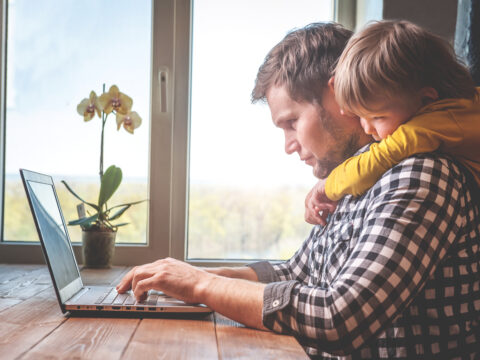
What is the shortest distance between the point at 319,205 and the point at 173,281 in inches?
17.5

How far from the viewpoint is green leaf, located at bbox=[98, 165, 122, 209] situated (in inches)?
73.7

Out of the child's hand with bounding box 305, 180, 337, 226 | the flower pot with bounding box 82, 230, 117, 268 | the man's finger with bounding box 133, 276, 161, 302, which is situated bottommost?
the flower pot with bounding box 82, 230, 117, 268

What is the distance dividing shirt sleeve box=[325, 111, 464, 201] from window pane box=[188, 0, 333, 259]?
3.87 ft

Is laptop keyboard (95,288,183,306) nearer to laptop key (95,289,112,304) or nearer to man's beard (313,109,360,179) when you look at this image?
laptop key (95,289,112,304)

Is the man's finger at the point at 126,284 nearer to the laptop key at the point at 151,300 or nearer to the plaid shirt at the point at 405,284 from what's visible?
the laptop key at the point at 151,300

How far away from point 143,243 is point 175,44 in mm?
896

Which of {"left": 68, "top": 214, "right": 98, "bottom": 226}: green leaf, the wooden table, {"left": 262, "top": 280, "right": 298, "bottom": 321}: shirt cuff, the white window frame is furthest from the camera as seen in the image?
the white window frame

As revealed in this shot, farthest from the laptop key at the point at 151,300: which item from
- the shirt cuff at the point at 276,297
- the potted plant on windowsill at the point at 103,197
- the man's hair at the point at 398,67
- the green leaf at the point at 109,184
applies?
the green leaf at the point at 109,184

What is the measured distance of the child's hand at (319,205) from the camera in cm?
117

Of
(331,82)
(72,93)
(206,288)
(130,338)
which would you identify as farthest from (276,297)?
(72,93)

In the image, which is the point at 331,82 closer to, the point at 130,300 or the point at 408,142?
the point at 408,142

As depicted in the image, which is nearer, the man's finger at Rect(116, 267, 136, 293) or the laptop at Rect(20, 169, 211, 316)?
the laptop at Rect(20, 169, 211, 316)

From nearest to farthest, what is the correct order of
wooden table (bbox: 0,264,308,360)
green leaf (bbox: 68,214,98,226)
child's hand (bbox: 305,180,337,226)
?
wooden table (bbox: 0,264,308,360) < child's hand (bbox: 305,180,337,226) < green leaf (bbox: 68,214,98,226)

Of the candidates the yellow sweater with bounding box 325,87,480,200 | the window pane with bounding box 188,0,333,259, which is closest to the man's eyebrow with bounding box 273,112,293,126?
the yellow sweater with bounding box 325,87,480,200
